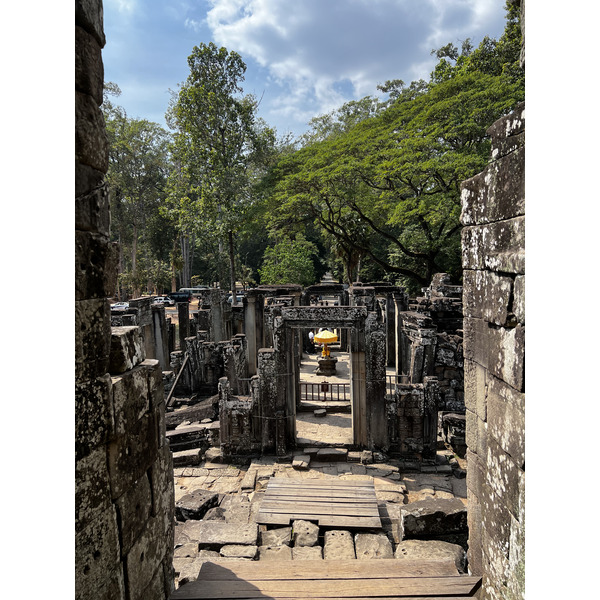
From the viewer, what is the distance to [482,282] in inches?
111

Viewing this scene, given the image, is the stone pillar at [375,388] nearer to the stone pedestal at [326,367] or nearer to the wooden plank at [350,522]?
the wooden plank at [350,522]

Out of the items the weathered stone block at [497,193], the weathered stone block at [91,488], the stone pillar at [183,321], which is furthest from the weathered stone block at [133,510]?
the stone pillar at [183,321]

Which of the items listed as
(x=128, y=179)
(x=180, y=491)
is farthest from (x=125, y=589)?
(x=128, y=179)

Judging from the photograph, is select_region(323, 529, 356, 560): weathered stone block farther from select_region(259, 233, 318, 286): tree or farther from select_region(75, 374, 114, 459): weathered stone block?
select_region(259, 233, 318, 286): tree

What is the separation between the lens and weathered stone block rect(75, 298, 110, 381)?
2080 millimetres

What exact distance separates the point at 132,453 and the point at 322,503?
469cm

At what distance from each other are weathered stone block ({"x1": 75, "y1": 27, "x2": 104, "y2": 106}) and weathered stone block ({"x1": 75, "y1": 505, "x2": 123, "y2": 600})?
7.29ft

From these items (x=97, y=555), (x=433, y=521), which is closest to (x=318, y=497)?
(x=433, y=521)

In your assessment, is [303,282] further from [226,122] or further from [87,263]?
[87,263]

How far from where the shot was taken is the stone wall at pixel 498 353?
233cm

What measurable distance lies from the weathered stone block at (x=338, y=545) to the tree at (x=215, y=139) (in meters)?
15.8

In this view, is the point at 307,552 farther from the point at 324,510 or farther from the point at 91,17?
the point at 91,17

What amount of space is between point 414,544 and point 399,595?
2.59 metres

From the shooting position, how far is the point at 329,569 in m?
3.71
